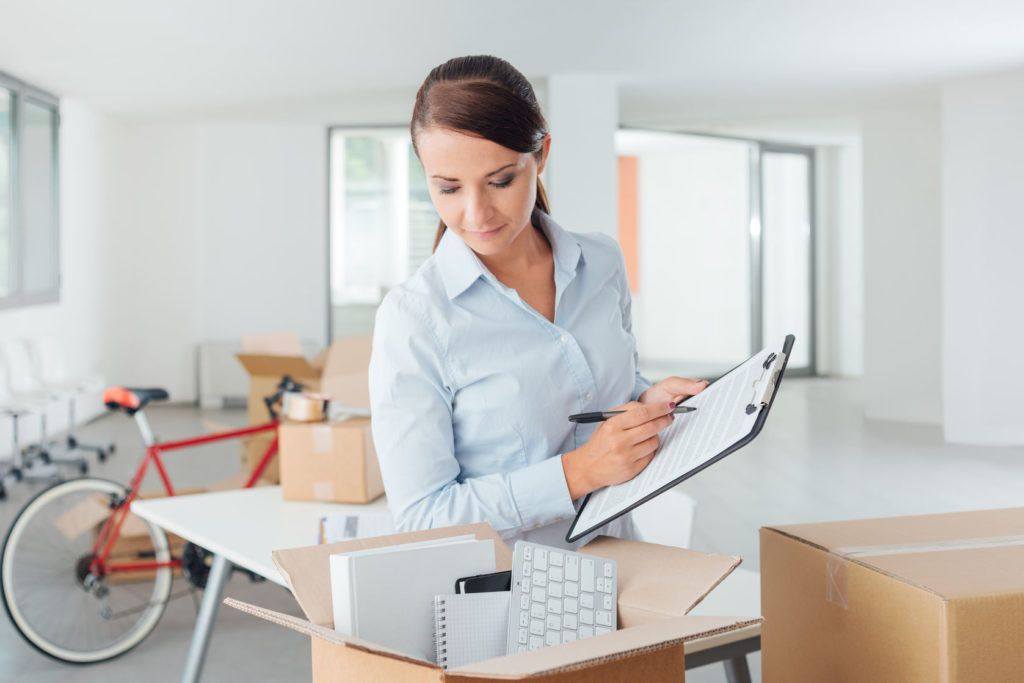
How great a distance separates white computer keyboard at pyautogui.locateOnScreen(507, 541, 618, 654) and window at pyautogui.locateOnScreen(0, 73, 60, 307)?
21.7 feet

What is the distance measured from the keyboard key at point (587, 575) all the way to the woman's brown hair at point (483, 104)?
1.56 ft

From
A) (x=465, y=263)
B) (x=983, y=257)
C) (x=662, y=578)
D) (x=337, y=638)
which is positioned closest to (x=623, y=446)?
(x=662, y=578)

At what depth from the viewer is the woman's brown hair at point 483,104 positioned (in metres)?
0.99

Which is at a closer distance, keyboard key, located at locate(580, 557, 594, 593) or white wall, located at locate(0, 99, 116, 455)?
keyboard key, located at locate(580, 557, 594, 593)

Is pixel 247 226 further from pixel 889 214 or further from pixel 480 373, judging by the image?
pixel 480 373

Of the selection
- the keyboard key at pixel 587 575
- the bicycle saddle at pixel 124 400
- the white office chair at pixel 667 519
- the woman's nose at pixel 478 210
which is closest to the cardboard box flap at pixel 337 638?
the keyboard key at pixel 587 575

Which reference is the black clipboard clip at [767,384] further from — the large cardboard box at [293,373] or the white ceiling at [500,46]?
the white ceiling at [500,46]

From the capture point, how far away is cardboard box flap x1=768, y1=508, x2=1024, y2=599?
0.75 m

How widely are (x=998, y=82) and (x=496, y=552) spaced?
7.12 metres

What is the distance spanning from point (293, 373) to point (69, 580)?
1330 mm

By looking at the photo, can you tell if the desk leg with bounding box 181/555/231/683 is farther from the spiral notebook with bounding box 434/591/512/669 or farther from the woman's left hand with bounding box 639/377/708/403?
the spiral notebook with bounding box 434/591/512/669

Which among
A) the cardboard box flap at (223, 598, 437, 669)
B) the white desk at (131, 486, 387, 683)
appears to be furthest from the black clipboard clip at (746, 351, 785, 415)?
the white desk at (131, 486, 387, 683)

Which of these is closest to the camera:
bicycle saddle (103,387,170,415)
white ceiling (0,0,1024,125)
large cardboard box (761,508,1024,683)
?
large cardboard box (761,508,1024,683)

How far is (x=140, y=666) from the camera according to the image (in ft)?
9.25
